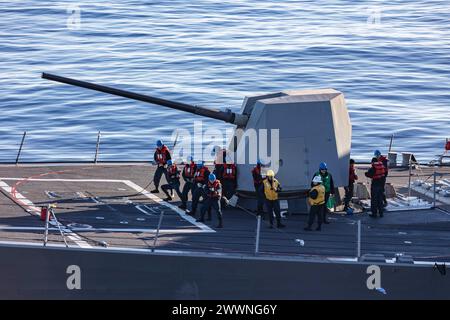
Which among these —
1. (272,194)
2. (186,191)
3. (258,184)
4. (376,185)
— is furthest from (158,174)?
(376,185)

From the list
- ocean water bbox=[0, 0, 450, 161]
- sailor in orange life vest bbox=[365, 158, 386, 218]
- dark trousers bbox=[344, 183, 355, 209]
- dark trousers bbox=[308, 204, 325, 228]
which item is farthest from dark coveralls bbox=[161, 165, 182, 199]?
ocean water bbox=[0, 0, 450, 161]

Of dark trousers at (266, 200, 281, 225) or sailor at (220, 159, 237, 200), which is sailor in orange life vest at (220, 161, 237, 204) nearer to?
Answer: sailor at (220, 159, 237, 200)

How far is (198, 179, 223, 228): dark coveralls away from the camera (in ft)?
82.2

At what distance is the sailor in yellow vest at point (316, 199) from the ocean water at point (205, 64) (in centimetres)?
2402

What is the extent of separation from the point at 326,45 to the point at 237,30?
846 centimetres

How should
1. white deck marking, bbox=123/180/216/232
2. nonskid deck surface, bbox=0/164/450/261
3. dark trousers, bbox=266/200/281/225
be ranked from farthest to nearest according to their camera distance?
white deck marking, bbox=123/180/216/232 < dark trousers, bbox=266/200/281/225 < nonskid deck surface, bbox=0/164/450/261

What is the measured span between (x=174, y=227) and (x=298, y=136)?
3991mm

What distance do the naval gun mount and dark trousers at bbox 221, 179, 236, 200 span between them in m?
0.14

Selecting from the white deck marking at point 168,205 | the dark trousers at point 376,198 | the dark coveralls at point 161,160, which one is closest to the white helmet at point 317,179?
the dark trousers at point 376,198

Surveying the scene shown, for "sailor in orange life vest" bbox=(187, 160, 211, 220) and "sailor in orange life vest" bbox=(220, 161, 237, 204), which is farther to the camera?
"sailor in orange life vest" bbox=(220, 161, 237, 204)

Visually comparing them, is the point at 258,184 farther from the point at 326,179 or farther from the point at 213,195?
the point at 326,179

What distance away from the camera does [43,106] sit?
5747cm

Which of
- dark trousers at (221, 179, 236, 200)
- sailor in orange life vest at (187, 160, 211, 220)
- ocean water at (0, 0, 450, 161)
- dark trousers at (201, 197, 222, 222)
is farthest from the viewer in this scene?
ocean water at (0, 0, 450, 161)
